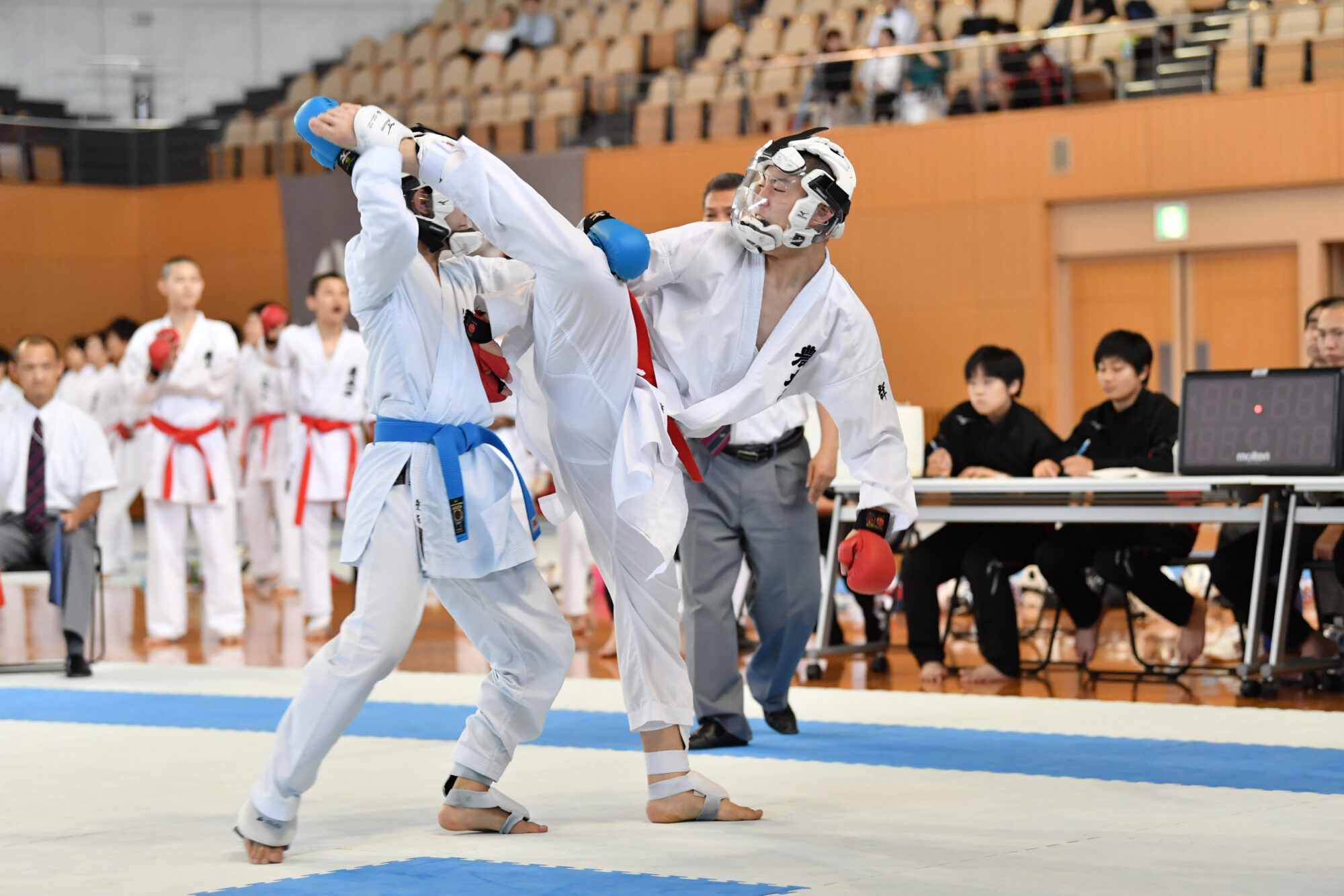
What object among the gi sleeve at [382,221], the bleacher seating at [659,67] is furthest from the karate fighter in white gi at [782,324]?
the bleacher seating at [659,67]

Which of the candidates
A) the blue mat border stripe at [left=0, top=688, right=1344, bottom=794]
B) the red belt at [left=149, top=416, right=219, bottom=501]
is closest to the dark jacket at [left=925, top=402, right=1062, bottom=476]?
the blue mat border stripe at [left=0, top=688, right=1344, bottom=794]

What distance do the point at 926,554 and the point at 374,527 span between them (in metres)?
3.05

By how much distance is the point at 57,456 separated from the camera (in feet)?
19.3

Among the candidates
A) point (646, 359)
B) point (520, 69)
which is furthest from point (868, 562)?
point (520, 69)

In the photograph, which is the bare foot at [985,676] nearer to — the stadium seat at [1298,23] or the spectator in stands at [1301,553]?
the spectator in stands at [1301,553]

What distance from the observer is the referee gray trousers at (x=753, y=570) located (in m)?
4.03

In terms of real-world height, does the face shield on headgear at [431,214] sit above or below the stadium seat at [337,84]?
below

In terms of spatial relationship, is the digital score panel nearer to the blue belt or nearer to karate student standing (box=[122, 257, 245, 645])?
the blue belt

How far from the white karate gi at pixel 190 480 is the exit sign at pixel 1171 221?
667 cm

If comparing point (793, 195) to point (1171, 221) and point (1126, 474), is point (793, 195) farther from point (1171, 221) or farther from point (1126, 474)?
point (1171, 221)

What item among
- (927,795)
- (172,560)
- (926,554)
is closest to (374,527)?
(927,795)

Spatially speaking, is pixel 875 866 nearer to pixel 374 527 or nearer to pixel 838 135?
pixel 374 527

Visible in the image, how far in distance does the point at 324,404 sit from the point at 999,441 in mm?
3306

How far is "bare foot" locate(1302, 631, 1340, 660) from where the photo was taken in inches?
209
